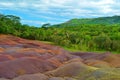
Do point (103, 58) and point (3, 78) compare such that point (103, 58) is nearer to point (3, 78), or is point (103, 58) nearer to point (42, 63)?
point (42, 63)

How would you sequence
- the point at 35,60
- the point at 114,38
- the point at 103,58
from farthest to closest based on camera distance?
the point at 114,38 → the point at 103,58 → the point at 35,60

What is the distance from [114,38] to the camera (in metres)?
62.4

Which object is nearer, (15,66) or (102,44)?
(15,66)

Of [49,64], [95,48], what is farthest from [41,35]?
[49,64]

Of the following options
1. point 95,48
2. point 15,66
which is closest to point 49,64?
point 15,66

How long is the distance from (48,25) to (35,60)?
56.6 metres

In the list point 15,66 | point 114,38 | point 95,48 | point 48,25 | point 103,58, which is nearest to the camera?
point 15,66

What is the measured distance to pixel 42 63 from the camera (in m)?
19.4

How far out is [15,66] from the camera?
1744 centimetres

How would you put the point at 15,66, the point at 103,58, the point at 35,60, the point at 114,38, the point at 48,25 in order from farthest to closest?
the point at 48,25 → the point at 114,38 → the point at 103,58 → the point at 35,60 → the point at 15,66

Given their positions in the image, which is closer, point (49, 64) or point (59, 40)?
point (49, 64)

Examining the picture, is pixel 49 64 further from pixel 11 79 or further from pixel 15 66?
pixel 11 79

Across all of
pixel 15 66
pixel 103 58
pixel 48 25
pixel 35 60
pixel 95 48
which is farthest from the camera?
pixel 48 25

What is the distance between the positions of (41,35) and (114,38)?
13.1 metres
